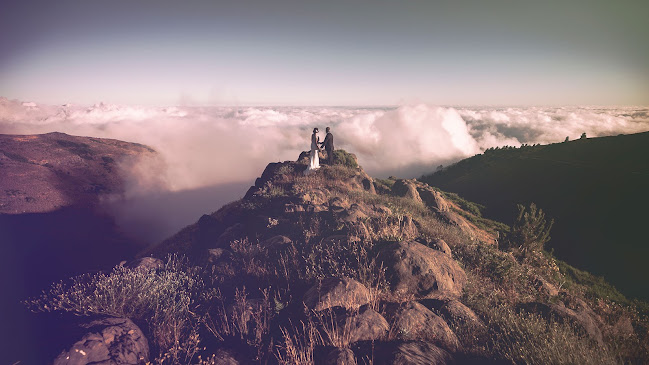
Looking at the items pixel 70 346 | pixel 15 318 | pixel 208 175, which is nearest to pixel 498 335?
pixel 70 346

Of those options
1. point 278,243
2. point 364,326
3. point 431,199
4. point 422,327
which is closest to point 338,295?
point 364,326

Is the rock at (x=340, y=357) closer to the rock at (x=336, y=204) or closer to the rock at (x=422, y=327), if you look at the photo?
→ the rock at (x=422, y=327)

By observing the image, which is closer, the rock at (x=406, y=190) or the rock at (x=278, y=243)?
the rock at (x=278, y=243)

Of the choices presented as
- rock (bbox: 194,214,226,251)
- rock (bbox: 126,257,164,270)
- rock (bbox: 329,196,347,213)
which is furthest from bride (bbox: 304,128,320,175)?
rock (bbox: 126,257,164,270)

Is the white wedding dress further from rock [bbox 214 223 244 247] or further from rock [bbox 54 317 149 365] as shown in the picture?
rock [bbox 54 317 149 365]

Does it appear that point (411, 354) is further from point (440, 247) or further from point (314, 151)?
point (314, 151)

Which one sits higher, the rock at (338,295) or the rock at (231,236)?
the rock at (338,295)

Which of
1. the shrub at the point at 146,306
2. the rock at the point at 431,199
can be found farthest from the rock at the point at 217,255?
the rock at the point at 431,199
